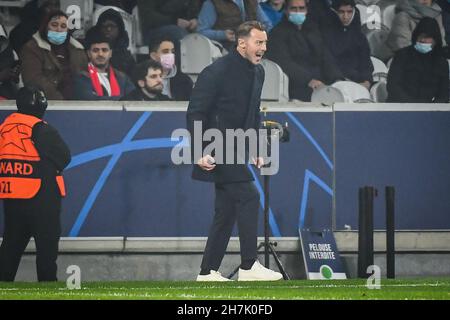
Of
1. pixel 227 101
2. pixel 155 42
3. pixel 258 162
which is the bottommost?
pixel 258 162

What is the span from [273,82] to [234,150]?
12.6 ft

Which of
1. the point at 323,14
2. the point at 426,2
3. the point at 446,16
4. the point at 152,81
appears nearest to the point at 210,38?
the point at 152,81

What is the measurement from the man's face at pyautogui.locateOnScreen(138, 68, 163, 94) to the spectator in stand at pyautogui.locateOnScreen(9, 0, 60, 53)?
4.38ft

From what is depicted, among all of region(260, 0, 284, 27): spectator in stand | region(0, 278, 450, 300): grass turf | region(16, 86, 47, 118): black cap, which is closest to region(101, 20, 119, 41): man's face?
region(260, 0, 284, 27): spectator in stand

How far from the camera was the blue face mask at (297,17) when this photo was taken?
1694 cm

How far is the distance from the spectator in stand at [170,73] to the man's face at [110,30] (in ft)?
1.53

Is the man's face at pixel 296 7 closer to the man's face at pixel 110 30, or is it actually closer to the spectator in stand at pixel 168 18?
the spectator in stand at pixel 168 18

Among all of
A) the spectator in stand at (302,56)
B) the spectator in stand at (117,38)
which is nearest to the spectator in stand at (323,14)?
the spectator in stand at (302,56)

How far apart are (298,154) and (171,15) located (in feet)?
7.65

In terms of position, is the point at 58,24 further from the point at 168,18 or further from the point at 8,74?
the point at 168,18

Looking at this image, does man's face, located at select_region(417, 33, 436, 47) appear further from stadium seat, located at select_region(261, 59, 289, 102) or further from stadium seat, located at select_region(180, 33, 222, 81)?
stadium seat, located at select_region(180, 33, 222, 81)

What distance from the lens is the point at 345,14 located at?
56.2 feet

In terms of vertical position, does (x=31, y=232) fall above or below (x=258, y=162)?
below
